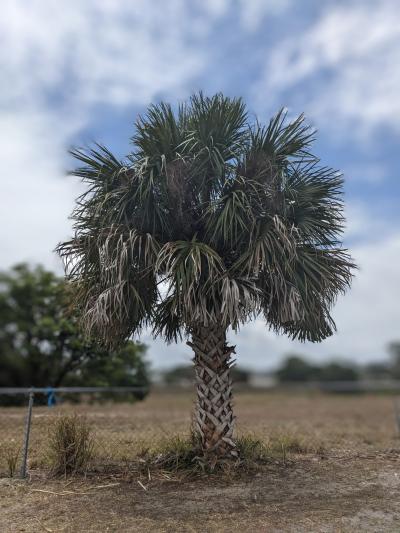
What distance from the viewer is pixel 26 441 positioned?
6496 mm

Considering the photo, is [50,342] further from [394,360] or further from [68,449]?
[394,360]

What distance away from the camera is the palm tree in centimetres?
638

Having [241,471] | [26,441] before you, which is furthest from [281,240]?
[26,441]

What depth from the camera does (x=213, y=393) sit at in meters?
6.76

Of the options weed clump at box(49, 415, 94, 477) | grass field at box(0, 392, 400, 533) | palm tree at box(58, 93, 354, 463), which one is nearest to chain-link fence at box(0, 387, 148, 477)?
grass field at box(0, 392, 400, 533)

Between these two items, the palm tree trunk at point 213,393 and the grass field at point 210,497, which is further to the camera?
the palm tree trunk at point 213,393

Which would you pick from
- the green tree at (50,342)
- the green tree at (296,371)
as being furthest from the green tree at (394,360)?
the green tree at (50,342)

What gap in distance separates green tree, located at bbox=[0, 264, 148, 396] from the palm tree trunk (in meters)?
3.35

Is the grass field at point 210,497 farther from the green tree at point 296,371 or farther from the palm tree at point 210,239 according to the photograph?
the green tree at point 296,371

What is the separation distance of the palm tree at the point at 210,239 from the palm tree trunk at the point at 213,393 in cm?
1

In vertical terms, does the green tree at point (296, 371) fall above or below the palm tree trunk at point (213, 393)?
above

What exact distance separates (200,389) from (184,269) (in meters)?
1.69

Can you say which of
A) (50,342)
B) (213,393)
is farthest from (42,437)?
(50,342)

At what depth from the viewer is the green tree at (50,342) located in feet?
41.3
